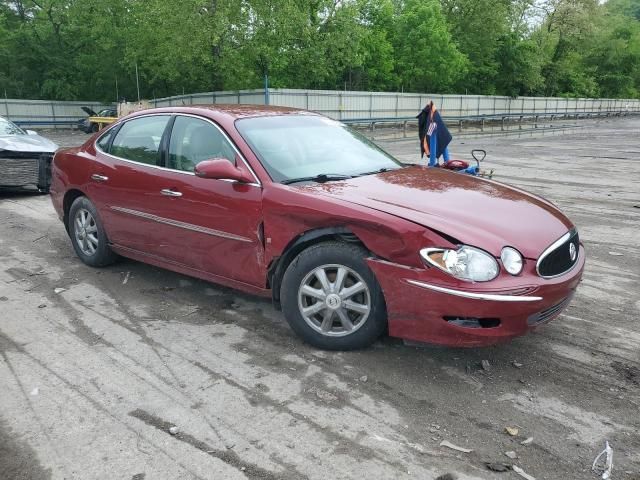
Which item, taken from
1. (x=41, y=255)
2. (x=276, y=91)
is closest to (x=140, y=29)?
(x=276, y=91)

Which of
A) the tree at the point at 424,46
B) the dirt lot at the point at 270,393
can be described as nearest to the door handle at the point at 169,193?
the dirt lot at the point at 270,393

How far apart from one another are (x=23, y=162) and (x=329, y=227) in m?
7.44

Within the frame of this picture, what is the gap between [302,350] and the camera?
150 inches

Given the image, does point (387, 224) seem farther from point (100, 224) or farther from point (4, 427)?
point (100, 224)

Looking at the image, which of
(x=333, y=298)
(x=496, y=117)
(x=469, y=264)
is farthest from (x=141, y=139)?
(x=496, y=117)

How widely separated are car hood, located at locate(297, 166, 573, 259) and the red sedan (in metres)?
0.01

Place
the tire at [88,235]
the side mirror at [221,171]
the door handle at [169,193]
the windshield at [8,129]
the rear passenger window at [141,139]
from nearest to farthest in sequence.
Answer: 1. the side mirror at [221,171]
2. the door handle at [169,193]
3. the rear passenger window at [141,139]
4. the tire at [88,235]
5. the windshield at [8,129]

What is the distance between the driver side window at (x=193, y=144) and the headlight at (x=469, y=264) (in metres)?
1.85

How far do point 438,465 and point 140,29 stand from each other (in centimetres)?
3612

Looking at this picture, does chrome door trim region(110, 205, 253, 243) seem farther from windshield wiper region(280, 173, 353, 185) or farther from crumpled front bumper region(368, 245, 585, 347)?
crumpled front bumper region(368, 245, 585, 347)

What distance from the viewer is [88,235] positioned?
5.54 metres

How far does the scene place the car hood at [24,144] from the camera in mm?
9047

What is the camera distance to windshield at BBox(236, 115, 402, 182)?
4.14 meters

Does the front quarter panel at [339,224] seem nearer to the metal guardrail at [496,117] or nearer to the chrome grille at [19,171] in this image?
the chrome grille at [19,171]
